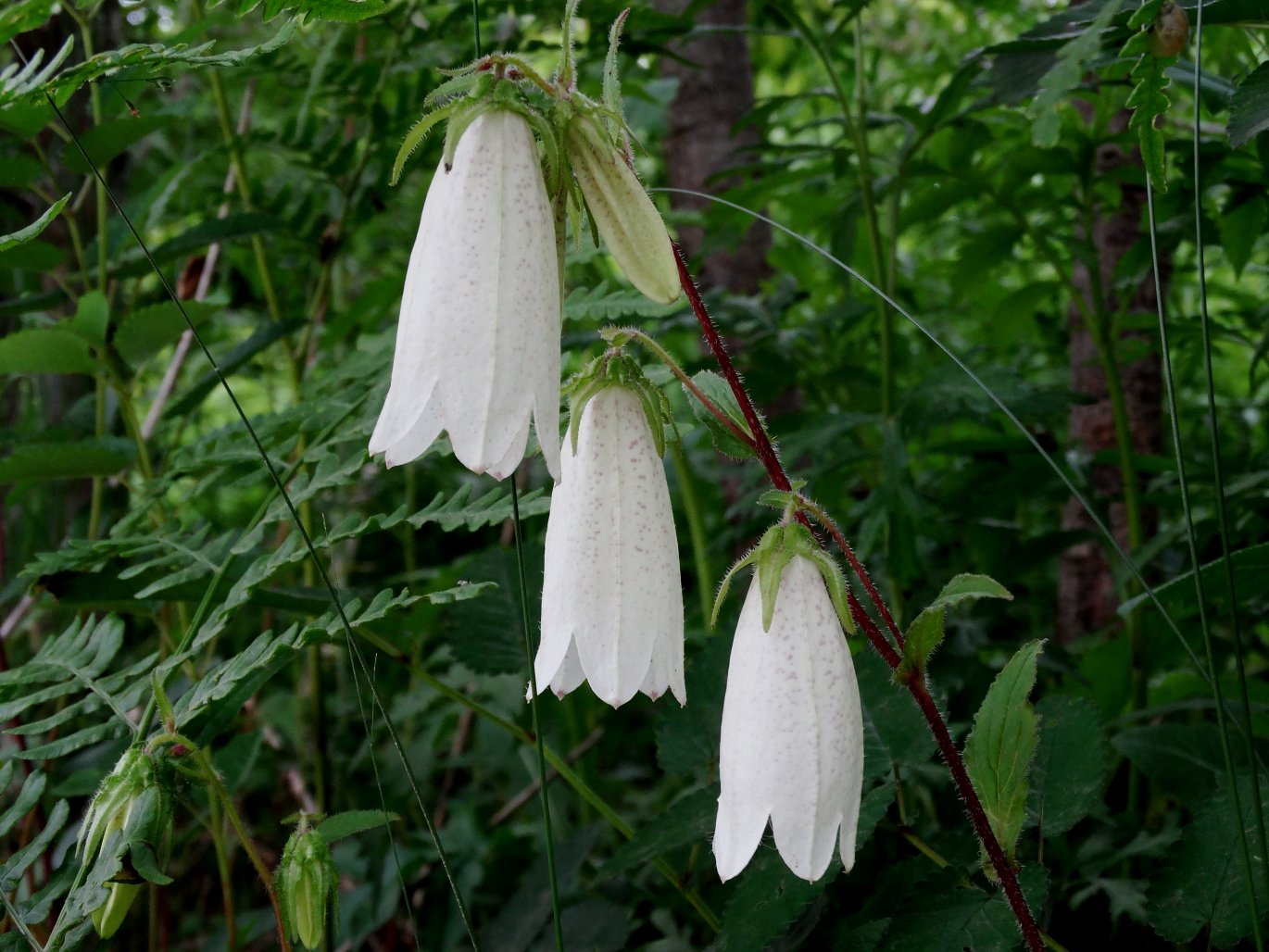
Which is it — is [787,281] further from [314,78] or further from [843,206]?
[314,78]

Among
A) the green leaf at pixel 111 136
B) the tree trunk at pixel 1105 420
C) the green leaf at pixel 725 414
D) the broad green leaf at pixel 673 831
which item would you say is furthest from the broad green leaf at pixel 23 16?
the tree trunk at pixel 1105 420

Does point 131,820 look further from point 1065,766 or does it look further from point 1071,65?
point 1071,65

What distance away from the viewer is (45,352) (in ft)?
5.39

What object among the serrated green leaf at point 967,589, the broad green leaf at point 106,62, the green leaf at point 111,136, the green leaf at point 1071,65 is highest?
the broad green leaf at point 106,62

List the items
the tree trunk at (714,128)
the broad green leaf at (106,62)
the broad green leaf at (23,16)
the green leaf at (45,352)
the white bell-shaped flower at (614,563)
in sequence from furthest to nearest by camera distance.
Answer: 1. the tree trunk at (714,128)
2. the green leaf at (45,352)
3. the white bell-shaped flower at (614,563)
4. the broad green leaf at (106,62)
5. the broad green leaf at (23,16)

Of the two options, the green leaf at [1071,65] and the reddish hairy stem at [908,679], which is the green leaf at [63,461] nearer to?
the reddish hairy stem at [908,679]

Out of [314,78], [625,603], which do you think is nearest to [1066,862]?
[625,603]

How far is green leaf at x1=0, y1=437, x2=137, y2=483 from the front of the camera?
1606mm

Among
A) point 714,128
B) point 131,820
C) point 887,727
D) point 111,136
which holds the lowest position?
point 887,727

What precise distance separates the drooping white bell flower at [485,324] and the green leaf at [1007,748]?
555 millimetres

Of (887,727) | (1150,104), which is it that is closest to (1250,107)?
(1150,104)

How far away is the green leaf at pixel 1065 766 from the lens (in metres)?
1.24

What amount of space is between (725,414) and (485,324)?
0.32 metres

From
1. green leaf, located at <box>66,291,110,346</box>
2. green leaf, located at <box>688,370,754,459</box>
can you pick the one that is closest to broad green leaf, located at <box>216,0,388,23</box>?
green leaf, located at <box>688,370,754,459</box>
